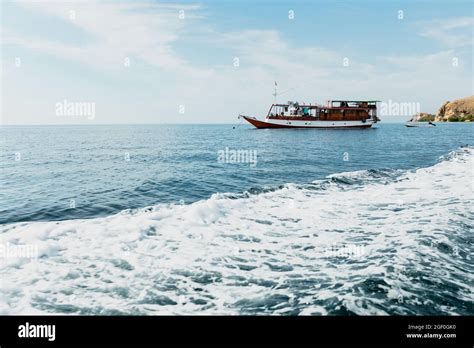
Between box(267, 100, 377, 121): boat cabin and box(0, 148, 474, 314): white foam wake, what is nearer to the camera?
box(0, 148, 474, 314): white foam wake

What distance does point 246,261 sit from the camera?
8586 millimetres

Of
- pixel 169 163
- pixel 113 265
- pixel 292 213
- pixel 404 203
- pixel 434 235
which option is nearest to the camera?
pixel 113 265

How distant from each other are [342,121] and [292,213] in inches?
3856

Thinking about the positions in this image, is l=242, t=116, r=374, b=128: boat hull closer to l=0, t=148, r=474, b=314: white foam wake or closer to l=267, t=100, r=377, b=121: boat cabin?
l=267, t=100, r=377, b=121: boat cabin

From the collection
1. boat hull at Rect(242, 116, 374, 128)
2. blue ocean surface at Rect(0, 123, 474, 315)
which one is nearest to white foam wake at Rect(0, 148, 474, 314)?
blue ocean surface at Rect(0, 123, 474, 315)

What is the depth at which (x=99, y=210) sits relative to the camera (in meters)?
14.1

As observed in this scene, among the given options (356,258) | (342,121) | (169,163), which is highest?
(342,121)

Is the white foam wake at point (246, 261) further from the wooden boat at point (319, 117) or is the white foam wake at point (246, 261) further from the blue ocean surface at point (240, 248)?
the wooden boat at point (319, 117)

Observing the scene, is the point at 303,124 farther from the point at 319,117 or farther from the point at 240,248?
the point at 240,248

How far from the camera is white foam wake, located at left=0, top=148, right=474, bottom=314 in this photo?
6.48m

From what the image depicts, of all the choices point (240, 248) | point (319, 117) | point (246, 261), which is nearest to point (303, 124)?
point (319, 117)

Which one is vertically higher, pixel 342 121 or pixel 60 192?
pixel 342 121
